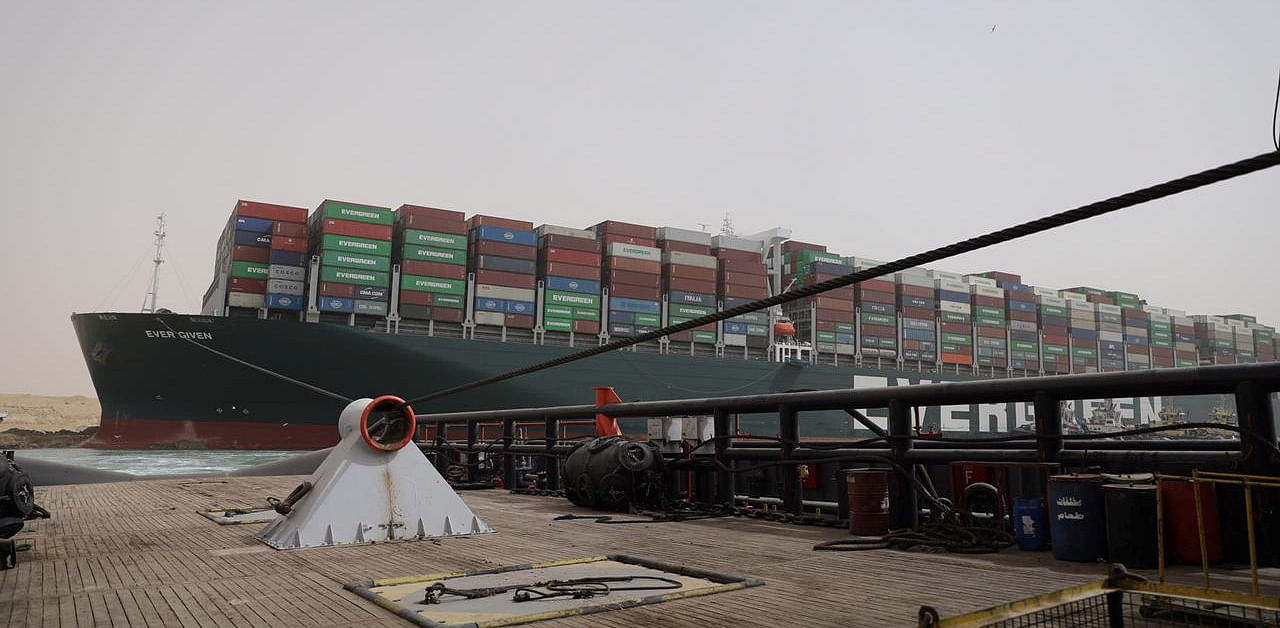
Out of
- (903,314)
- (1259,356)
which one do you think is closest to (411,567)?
(903,314)

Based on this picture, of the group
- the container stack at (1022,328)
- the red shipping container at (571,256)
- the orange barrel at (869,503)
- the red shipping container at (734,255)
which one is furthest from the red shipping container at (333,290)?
the container stack at (1022,328)

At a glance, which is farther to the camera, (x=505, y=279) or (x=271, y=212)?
(x=505, y=279)

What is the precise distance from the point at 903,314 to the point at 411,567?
133ft

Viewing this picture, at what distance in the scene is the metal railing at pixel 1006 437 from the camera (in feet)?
12.2

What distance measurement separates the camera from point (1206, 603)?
2576 mm

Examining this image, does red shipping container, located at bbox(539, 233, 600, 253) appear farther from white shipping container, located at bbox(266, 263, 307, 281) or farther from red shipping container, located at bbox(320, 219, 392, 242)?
white shipping container, located at bbox(266, 263, 307, 281)

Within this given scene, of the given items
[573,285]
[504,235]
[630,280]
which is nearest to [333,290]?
[504,235]

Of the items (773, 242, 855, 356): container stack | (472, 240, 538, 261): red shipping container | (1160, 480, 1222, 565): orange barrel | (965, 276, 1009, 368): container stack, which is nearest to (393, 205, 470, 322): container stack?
(472, 240, 538, 261): red shipping container

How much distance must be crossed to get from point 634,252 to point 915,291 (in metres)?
17.2

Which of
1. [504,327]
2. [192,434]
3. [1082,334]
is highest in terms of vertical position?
[1082,334]

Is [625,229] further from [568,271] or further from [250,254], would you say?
[250,254]

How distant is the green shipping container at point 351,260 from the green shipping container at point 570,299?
7.17 m

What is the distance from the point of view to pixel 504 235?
3253 centimetres

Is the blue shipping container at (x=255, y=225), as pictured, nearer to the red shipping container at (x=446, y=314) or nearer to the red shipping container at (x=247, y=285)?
the red shipping container at (x=247, y=285)
